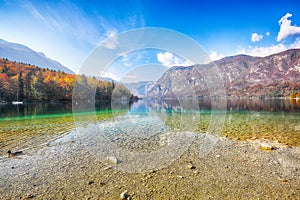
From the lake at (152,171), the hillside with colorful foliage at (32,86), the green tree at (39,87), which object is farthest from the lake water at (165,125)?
the green tree at (39,87)

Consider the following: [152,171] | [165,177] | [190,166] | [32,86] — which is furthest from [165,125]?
[32,86]

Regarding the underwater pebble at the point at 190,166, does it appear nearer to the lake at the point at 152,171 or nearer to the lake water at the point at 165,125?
the lake at the point at 152,171

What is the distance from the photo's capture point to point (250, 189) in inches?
150

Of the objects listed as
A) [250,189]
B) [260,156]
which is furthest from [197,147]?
[250,189]

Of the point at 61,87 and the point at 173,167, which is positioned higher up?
the point at 61,87

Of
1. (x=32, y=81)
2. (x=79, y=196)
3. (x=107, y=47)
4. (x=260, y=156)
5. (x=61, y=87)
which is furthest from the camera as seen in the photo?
(x=61, y=87)

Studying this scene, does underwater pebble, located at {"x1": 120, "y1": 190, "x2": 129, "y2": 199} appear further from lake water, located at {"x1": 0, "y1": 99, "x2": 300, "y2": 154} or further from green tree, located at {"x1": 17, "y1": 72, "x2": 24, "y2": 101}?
green tree, located at {"x1": 17, "y1": 72, "x2": 24, "y2": 101}

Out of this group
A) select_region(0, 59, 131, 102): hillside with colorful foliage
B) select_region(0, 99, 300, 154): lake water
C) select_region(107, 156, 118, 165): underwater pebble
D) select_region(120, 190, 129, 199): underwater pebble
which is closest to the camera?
select_region(120, 190, 129, 199): underwater pebble

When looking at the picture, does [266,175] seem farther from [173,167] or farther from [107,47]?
[107,47]

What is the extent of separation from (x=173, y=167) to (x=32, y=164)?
5245mm

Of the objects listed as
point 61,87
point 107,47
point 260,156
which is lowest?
point 260,156

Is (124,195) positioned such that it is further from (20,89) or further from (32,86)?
(20,89)

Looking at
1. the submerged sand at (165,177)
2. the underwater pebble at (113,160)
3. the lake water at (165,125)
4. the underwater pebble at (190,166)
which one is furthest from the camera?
the lake water at (165,125)

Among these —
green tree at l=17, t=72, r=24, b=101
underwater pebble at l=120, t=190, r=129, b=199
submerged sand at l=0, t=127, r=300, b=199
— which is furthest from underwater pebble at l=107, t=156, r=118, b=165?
green tree at l=17, t=72, r=24, b=101
